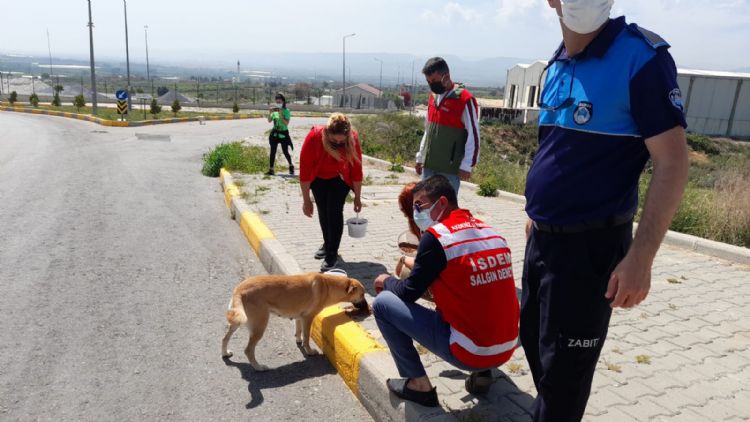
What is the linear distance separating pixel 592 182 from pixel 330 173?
377 centimetres

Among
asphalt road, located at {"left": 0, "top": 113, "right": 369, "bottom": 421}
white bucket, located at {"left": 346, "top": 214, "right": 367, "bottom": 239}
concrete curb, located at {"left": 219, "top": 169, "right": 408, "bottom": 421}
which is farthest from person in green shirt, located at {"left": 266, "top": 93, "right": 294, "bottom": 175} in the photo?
concrete curb, located at {"left": 219, "top": 169, "right": 408, "bottom": 421}

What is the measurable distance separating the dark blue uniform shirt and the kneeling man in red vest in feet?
1.84

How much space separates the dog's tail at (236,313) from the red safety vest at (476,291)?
1479 mm

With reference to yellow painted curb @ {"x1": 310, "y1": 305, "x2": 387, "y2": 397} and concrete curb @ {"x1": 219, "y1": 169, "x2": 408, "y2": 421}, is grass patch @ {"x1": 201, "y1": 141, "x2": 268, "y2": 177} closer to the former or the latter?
concrete curb @ {"x1": 219, "y1": 169, "x2": 408, "y2": 421}

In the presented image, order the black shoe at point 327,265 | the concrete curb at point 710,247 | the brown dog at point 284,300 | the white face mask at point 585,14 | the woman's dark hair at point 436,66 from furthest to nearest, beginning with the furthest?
1. the concrete curb at point 710,247
2. the black shoe at point 327,265
3. the woman's dark hair at point 436,66
4. the brown dog at point 284,300
5. the white face mask at point 585,14

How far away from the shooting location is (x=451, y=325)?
2963mm

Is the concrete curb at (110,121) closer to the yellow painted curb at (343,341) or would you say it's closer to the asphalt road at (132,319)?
the asphalt road at (132,319)

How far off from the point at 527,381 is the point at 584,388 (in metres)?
1.19

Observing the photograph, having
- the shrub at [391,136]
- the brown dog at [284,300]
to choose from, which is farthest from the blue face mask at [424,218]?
the shrub at [391,136]

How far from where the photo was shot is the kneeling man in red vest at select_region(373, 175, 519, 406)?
2826mm

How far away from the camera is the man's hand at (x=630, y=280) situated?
1930mm

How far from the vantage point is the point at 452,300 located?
2.89 metres

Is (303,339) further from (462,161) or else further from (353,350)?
(462,161)

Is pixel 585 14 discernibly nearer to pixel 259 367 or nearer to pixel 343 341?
pixel 343 341
